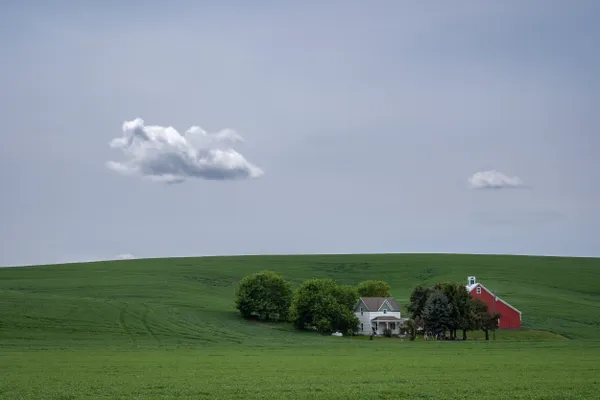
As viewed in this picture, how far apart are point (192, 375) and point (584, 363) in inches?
1027

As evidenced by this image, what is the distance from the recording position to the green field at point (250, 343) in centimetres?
3125

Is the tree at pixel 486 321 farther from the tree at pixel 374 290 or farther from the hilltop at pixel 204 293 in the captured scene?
the tree at pixel 374 290

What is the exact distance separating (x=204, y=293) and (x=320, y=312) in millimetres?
33029

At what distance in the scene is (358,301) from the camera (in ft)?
343

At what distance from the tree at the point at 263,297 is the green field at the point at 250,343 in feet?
9.04

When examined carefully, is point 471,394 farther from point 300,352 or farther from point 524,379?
point 300,352

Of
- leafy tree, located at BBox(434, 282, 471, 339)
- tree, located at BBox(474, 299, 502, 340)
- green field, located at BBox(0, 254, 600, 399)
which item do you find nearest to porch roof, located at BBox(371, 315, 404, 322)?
green field, located at BBox(0, 254, 600, 399)

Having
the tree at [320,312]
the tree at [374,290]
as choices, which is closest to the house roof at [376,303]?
the tree at [320,312]

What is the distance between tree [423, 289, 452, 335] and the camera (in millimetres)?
86438

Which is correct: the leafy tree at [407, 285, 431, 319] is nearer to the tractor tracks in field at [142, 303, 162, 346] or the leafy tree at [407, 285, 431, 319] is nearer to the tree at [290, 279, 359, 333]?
the tree at [290, 279, 359, 333]

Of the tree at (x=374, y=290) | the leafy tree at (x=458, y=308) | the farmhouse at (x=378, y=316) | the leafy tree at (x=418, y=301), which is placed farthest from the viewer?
the tree at (x=374, y=290)

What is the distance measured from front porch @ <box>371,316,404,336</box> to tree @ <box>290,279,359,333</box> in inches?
210

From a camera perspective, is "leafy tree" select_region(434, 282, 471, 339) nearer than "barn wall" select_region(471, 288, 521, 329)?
Yes

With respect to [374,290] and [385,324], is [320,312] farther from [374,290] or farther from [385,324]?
[374,290]
